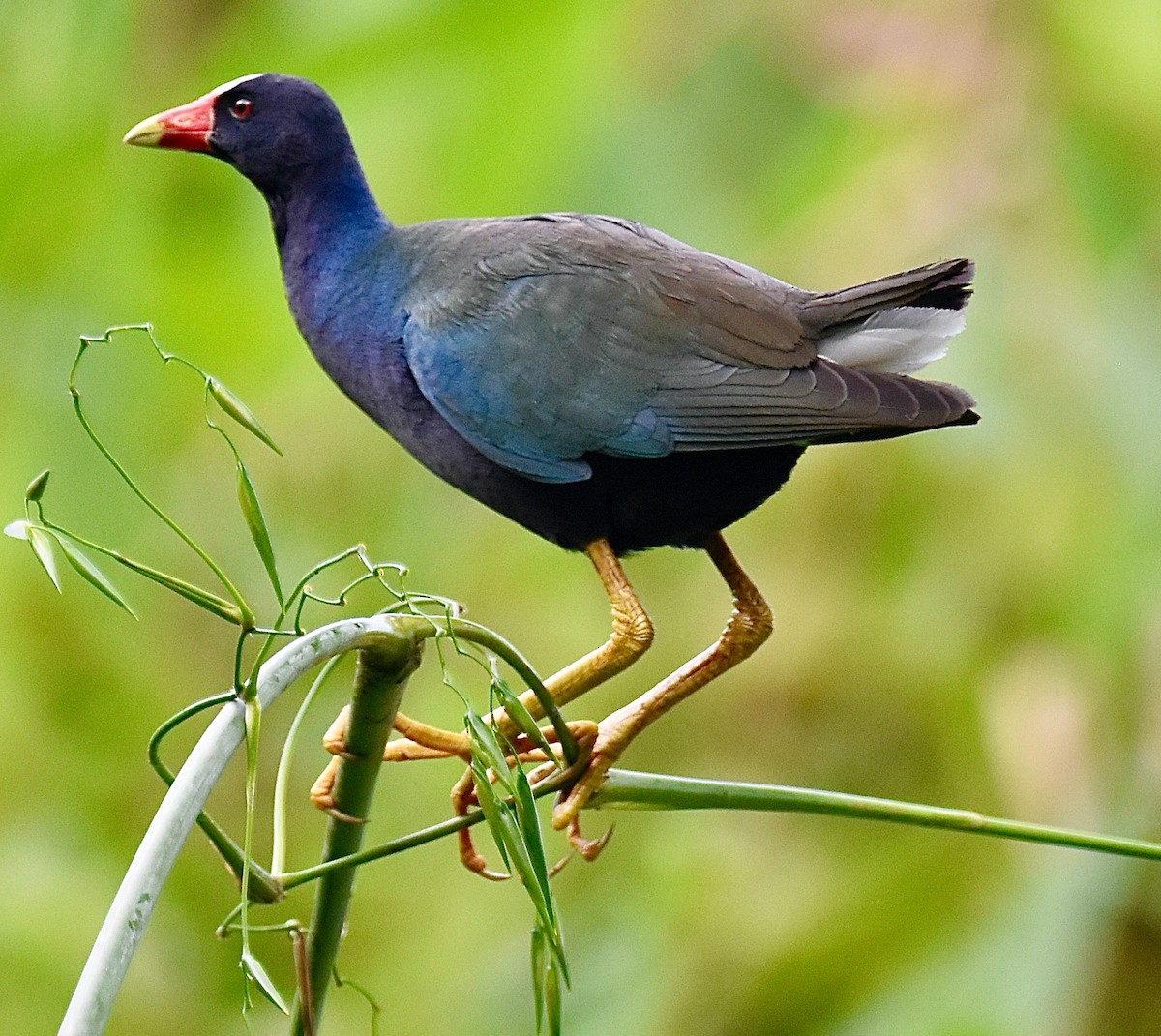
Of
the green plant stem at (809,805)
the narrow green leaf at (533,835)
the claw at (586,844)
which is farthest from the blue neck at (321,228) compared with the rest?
the narrow green leaf at (533,835)

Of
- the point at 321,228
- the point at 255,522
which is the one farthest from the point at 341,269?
the point at 255,522

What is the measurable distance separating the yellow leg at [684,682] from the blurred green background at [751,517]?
14.4 inches

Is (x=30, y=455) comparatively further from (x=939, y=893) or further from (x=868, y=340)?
(x=939, y=893)

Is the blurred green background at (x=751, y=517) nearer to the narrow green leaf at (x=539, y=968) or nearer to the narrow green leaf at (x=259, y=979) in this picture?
the narrow green leaf at (x=539, y=968)

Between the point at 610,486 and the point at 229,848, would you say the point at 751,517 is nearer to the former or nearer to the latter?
the point at 610,486

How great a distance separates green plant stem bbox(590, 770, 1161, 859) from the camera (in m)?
1.07

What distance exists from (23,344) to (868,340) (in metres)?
1.21

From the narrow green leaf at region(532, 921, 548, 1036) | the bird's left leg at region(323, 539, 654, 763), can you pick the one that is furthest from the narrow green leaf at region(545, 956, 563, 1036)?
the bird's left leg at region(323, 539, 654, 763)

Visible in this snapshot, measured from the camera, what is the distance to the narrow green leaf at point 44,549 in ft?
2.65

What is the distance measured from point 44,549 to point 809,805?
51 cm

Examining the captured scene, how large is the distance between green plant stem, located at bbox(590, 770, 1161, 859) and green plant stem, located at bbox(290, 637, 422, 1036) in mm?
176

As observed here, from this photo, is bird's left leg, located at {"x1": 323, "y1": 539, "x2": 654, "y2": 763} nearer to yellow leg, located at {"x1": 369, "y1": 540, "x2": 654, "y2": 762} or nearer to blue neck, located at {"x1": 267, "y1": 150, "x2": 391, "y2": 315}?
yellow leg, located at {"x1": 369, "y1": 540, "x2": 654, "y2": 762}

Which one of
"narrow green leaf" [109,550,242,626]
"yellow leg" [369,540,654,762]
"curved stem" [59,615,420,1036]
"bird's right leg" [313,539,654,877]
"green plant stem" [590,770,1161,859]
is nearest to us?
"curved stem" [59,615,420,1036]

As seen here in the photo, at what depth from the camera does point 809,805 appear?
42.4 inches
